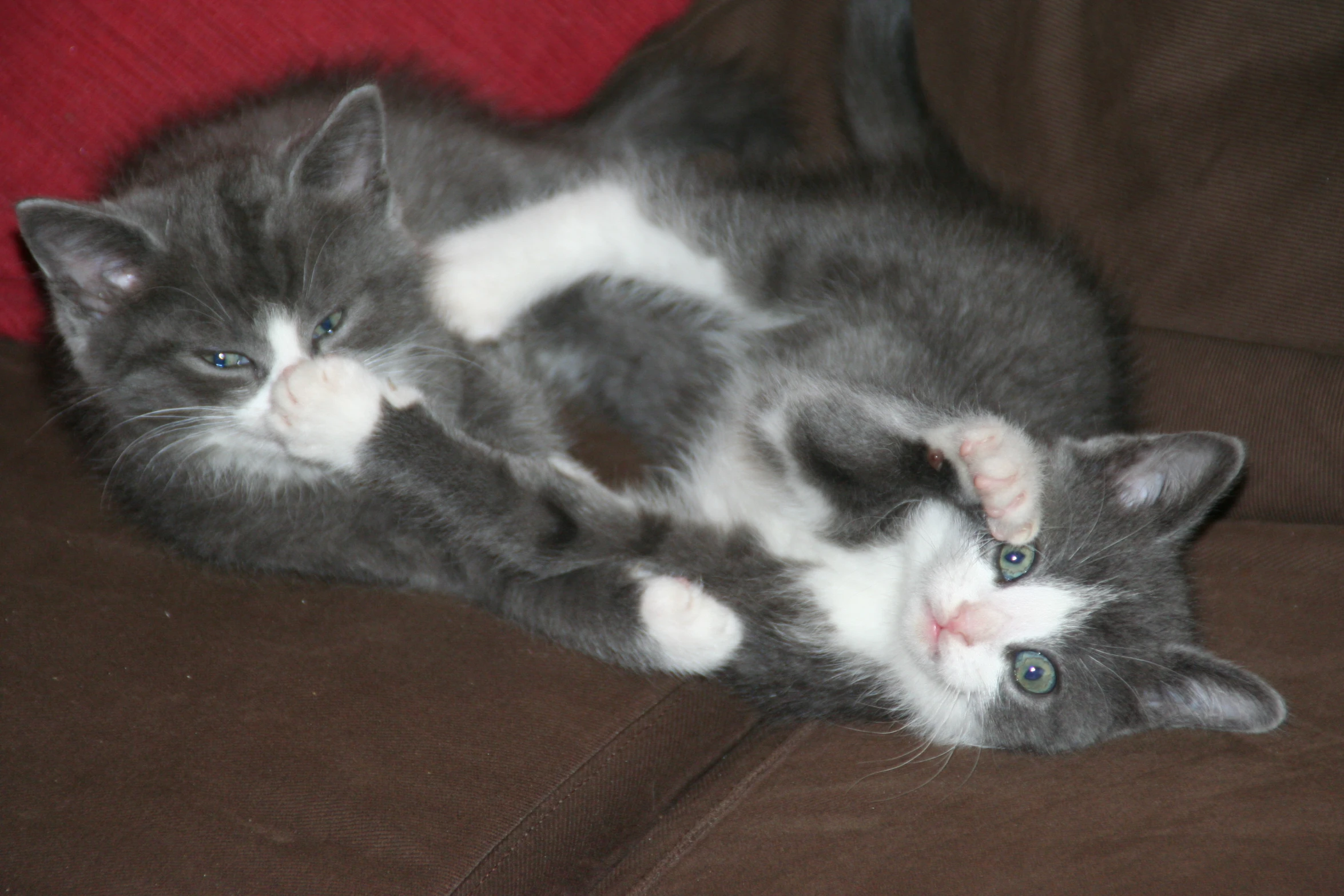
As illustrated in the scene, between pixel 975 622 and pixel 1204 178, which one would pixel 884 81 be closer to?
pixel 1204 178

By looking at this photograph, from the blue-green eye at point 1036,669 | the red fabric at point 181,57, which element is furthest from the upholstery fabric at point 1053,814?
the red fabric at point 181,57

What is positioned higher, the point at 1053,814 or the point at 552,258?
the point at 552,258

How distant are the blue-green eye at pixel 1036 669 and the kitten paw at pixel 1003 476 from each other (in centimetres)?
22

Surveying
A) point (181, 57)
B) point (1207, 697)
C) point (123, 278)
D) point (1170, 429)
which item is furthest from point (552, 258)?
point (1207, 697)

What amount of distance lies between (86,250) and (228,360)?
0.26 m

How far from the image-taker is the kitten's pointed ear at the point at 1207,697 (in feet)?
5.04

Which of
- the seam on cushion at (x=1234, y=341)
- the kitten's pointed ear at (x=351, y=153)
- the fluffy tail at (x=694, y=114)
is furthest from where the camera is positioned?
the fluffy tail at (x=694, y=114)

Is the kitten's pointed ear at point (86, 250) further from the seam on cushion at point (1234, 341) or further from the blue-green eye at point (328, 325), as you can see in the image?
the seam on cushion at point (1234, 341)

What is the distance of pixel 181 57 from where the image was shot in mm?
2064

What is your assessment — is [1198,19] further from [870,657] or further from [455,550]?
[455,550]

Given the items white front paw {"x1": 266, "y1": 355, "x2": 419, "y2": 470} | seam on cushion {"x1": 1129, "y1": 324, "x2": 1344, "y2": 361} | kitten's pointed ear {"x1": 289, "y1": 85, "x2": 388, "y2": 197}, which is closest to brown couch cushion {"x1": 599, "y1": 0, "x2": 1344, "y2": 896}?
seam on cushion {"x1": 1129, "y1": 324, "x2": 1344, "y2": 361}

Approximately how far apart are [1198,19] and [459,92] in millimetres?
A: 1519

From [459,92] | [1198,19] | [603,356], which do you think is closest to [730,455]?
[603,356]

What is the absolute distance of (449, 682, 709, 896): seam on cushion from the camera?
148cm
